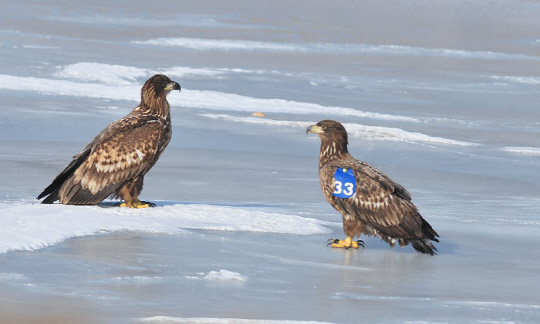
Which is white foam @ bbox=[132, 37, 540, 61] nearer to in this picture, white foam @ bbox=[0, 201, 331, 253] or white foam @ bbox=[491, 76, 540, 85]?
white foam @ bbox=[491, 76, 540, 85]

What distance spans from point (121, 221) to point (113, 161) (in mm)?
789

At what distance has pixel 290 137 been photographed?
1592 centimetres

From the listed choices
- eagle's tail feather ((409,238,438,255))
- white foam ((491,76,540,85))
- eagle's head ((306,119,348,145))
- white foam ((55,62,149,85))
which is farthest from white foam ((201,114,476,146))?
white foam ((491,76,540,85))

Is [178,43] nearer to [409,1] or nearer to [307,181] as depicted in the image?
[307,181]

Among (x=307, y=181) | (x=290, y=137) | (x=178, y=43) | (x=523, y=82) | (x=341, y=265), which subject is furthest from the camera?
(x=178, y=43)

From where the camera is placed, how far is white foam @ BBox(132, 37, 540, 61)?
3231cm

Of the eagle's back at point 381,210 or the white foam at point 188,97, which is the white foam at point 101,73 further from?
the eagle's back at point 381,210

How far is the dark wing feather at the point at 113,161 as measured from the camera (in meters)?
9.46

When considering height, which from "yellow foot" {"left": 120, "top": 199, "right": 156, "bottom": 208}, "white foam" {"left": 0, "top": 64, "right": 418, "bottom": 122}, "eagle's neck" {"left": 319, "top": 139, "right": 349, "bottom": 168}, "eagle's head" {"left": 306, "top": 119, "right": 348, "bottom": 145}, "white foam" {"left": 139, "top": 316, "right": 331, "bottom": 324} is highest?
"white foam" {"left": 0, "top": 64, "right": 418, "bottom": 122}

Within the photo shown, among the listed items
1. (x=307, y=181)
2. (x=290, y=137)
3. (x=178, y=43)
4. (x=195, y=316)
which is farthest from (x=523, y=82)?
(x=195, y=316)

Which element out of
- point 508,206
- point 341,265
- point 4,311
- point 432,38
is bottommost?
point 4,311

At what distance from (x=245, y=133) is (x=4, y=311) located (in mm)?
10036

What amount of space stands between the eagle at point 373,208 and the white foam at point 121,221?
535 mm

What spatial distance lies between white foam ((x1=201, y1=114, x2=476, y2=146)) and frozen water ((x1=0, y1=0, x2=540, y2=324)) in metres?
0.05
